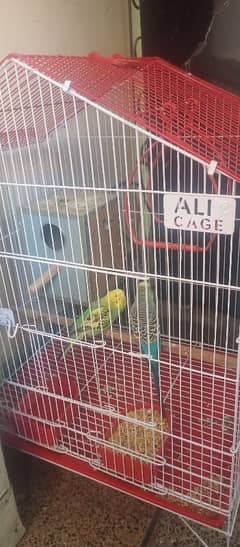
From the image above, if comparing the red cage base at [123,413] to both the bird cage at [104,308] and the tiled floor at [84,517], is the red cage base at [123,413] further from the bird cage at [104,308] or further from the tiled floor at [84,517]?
the tiled floor at [84,517]

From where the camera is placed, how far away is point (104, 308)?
105 cm

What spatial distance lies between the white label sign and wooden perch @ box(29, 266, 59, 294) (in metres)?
0.42

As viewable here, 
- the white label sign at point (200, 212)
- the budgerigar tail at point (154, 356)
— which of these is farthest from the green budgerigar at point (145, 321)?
the white label sign at point (200, 212)

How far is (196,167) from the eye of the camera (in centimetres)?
141

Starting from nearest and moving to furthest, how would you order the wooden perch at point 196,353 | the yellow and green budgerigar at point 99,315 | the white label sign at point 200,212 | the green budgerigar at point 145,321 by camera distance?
the white label sign at point 200,212
the green budgerigar at point 145,321
the yellow and green budgerigar at point 99,315
the wooden perch at point 196,353

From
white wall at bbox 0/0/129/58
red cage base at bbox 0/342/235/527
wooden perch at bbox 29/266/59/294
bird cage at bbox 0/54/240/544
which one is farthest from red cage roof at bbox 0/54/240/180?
red cage base at bbox 0/342/235/527

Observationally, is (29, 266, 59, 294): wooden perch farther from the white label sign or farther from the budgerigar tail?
the white label sign

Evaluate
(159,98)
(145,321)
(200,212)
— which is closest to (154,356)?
(145,321)

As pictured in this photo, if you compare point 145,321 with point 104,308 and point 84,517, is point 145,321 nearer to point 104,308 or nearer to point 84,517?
point 104,308

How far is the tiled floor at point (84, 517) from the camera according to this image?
1042 mm

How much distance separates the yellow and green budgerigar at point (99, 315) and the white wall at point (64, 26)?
25.4 inches

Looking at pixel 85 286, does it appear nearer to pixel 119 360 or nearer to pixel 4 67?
pixel 119 360

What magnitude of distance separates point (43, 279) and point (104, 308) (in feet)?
0.53

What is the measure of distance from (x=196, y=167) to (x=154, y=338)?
0.68 metres
